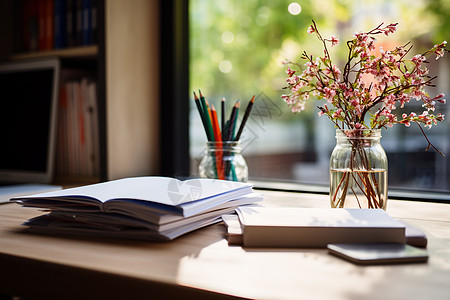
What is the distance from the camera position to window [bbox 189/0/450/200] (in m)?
1.49

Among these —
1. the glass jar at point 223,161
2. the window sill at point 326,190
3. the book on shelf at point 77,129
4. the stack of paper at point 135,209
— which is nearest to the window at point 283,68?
the window sill at point 326,190

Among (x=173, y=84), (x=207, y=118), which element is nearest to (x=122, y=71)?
(x=173, y=84)

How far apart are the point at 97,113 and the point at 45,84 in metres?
0.21

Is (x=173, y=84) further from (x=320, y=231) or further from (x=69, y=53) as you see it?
(x=320, y=231)

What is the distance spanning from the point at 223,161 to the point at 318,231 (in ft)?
1.66

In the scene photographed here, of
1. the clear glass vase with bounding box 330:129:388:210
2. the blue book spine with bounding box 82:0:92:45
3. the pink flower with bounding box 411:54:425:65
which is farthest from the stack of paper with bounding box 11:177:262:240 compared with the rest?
the blue book spine with bounding box 82:0:92:45

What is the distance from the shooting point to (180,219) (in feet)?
2.40

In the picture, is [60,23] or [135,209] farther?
[60,23]

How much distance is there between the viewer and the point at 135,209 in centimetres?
73

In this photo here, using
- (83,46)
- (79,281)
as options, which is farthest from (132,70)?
(79,281)

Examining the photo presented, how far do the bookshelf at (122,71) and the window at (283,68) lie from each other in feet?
0.58

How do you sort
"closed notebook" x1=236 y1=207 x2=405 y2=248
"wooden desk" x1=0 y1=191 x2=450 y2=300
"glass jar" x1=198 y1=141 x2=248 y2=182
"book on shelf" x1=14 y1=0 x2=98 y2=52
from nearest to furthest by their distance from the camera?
1. "wooden desk" x1=0 y1=191 x2=450 y2=300
2. "closed notebook" x1=236 y1=207 x2=405 y2=248
3. "glass jar" x1=198 y1=141 x2=248 y2=182
4. "book on shelf" x1=14 y1=0 x2=98 y2=52

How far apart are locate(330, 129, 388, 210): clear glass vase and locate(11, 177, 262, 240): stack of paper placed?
0.79 feet

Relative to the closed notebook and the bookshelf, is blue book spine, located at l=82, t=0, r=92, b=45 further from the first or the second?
the closed notebook
